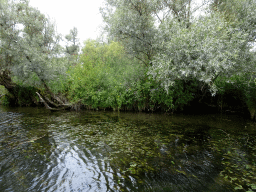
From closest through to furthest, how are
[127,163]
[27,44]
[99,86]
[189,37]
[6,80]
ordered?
[127,163] < [189,37] < [27,44] < [99,86] < [6,80]

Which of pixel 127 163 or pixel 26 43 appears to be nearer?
pixel 127 163

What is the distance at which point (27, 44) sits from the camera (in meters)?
19.6

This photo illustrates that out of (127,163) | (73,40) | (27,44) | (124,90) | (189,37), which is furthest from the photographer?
(73,40)

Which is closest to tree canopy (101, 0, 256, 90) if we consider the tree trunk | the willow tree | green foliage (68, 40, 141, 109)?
green foliage (68, 40, 141, 109)

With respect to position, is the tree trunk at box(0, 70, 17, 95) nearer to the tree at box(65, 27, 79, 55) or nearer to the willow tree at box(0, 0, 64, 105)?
the willow tree at box(0, 0, 64, 105)

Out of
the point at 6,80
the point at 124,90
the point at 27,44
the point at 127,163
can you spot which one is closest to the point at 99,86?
the point at 124,90

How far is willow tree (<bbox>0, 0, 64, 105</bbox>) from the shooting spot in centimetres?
1936

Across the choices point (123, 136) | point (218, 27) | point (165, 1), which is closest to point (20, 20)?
point (165, 1)

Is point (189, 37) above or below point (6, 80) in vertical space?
above

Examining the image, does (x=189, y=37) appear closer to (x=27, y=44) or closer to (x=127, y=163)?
(x=127, y=163)

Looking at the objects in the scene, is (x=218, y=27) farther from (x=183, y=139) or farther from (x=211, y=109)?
(x=211, y=109)

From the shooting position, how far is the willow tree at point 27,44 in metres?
19.4

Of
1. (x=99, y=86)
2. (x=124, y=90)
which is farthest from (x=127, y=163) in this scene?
(x=99, y=86)

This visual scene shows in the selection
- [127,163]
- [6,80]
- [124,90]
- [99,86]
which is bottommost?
[127,163]
